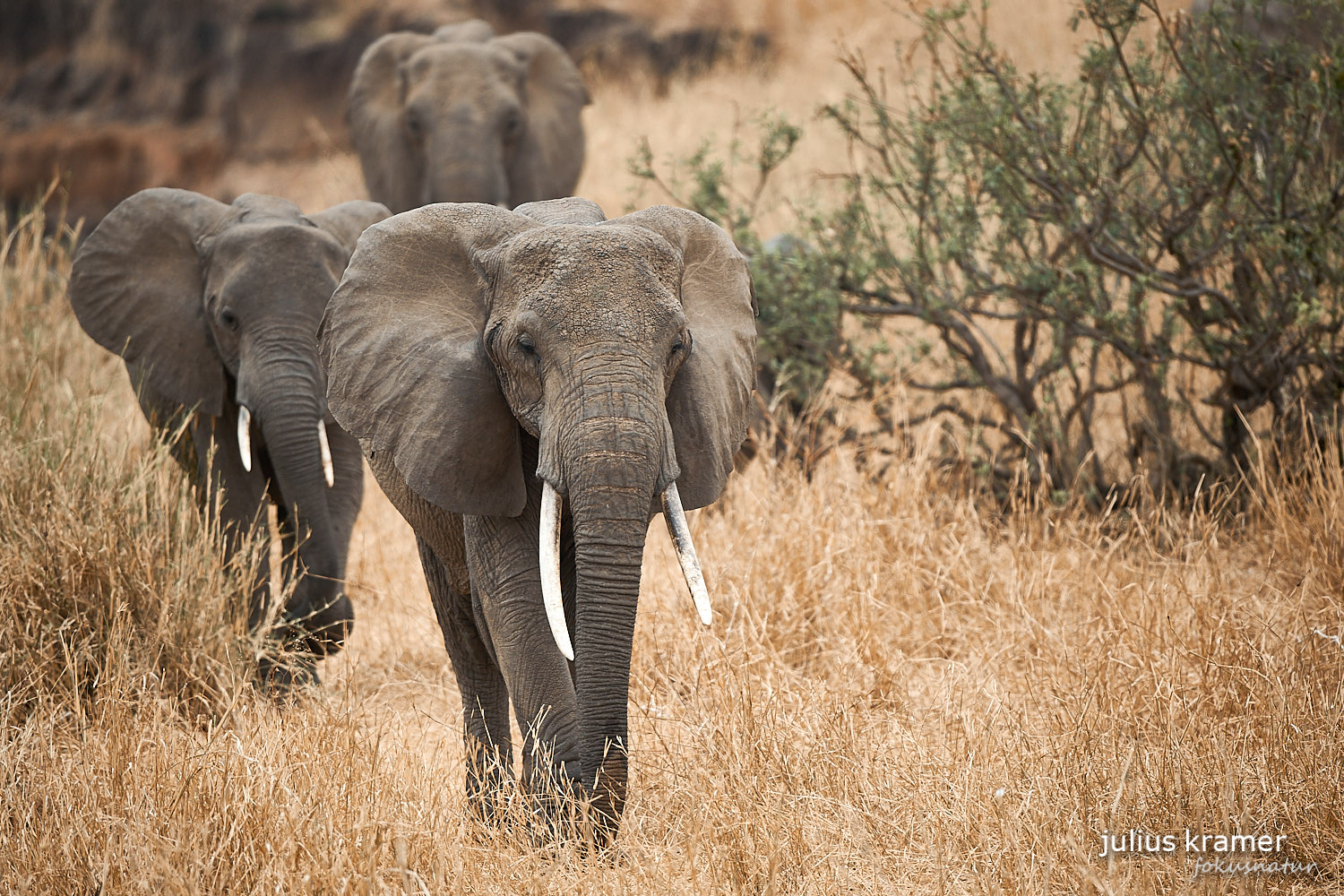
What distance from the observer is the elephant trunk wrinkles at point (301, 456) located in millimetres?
5109

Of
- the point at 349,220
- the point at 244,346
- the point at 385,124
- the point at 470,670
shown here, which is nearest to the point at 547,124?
the point at 385,124

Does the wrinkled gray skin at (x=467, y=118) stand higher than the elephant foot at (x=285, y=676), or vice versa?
the wrinkled gray skin at (x=467, y=118)

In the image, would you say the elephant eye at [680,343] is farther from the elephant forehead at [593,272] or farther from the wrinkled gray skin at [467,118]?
the wrinkled gray skin at [467,118]

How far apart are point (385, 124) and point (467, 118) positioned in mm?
888

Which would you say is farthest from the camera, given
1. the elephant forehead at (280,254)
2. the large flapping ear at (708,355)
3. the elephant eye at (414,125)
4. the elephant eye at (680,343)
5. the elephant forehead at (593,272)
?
the elephant eye at (414,125)

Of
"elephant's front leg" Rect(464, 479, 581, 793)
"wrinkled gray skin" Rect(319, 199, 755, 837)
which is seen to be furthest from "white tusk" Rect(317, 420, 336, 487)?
"elephant's front leg" Rect(464, 479, 581, 793)

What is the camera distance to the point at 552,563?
3.19 m

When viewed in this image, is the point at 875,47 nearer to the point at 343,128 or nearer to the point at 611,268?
the point at 343,128

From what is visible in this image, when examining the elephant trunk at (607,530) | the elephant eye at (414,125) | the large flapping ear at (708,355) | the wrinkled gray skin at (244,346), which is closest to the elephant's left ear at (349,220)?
the wrinkled gray skin at (244,346)

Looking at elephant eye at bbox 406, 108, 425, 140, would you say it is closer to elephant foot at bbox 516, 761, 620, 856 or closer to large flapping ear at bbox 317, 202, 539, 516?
large flapping ear at bbox 317, 202, 539, 516

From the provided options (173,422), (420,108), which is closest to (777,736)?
(173,422)

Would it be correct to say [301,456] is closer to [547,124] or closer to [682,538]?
[682,538]

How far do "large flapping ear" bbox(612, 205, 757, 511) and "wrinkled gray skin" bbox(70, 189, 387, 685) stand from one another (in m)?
1.93

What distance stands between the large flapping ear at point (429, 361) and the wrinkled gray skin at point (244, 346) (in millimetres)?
1505
